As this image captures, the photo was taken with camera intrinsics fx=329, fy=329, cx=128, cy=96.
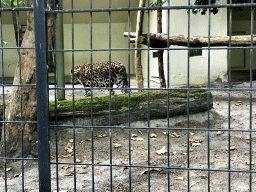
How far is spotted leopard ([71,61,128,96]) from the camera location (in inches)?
330

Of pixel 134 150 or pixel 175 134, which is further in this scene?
pixel 175 134

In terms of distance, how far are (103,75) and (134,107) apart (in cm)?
295

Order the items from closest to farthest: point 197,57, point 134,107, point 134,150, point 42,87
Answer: point 42,87, point 134,150, point 134,107, point 197,57

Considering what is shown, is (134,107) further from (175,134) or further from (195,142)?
(195,142)

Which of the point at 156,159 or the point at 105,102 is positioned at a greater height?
the point at 105,102

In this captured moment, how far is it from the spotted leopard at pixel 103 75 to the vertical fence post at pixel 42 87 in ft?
18.6

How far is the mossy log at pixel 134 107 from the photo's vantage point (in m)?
5.82

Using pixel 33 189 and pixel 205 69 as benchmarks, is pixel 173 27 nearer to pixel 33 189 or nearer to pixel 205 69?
pixel 205 69

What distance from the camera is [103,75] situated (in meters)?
8.68

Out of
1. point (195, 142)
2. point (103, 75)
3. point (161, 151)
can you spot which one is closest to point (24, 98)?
point (161, 151)

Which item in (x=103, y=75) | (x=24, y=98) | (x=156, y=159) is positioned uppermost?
(x=103, y=75)

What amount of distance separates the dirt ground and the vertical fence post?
0.29 metres

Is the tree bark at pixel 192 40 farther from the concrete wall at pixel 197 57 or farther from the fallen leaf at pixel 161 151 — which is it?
the concrete wall at pixel 197 57

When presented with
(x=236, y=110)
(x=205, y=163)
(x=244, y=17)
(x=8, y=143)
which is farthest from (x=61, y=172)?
(x=244, y=17)
